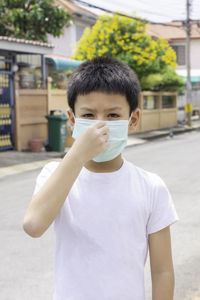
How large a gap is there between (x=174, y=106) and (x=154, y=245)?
24483mm

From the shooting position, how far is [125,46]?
21359 mm

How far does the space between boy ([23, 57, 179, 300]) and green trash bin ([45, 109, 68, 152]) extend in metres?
11.7

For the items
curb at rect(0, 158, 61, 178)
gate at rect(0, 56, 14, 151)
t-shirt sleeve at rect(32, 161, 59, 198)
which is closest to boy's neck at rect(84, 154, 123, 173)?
t-shirt sleeve at rect(32, 161, 59, 198)

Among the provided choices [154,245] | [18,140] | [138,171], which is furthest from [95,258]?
[18,140]

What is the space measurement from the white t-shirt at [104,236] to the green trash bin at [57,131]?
38.7 ft

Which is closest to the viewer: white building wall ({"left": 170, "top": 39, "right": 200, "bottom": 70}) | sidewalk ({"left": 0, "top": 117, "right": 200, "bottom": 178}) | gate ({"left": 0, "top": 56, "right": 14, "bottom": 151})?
sidewalk ({"left": 0, "top": 117, "right": 200, "bottom": 178})

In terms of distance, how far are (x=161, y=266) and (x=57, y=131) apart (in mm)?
11926

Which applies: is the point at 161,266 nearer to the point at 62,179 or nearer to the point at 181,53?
the point at 62,179

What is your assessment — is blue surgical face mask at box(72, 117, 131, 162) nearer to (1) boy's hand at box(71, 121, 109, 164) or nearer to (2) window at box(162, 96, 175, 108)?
(1) boy's hand at box(71, 121, 109, 164)

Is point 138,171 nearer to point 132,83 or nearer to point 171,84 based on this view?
point 132,83

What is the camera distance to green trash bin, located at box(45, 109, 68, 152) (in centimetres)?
1347

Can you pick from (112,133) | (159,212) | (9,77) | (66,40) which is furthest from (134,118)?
(66,40)

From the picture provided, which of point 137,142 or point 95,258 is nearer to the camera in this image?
point 95,258

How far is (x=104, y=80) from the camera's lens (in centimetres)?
174
